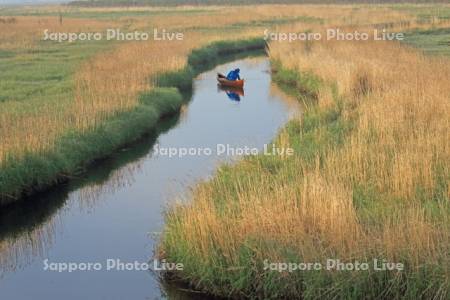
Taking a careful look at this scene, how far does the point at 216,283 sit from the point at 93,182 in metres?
6.06

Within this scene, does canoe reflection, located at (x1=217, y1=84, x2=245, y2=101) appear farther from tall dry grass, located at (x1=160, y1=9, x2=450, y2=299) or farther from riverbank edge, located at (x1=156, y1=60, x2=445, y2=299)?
riverbank edge, located at (x1=156, y1=60, x2=445, y2=299)

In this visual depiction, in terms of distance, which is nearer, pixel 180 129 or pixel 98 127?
pixel 98 127

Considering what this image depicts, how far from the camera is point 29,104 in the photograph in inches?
693

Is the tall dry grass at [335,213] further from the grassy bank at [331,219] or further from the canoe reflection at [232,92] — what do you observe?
the canoe reflection at [232,92]

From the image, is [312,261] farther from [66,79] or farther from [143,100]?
[66,79]

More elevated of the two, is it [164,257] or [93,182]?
[93,182]

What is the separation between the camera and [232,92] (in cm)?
2528

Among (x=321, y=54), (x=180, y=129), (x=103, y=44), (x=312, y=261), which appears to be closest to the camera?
(x=312, y=261)

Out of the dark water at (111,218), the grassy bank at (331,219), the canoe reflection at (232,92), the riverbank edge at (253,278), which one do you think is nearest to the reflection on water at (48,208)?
the dark water at (111,218)

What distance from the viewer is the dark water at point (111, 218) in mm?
9406

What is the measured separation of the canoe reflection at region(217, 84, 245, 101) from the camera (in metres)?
24.3

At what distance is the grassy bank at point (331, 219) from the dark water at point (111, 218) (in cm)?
78

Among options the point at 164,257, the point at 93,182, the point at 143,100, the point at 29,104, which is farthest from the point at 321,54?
the point at 164,257

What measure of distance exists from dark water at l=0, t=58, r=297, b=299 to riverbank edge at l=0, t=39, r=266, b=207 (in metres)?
0.25
